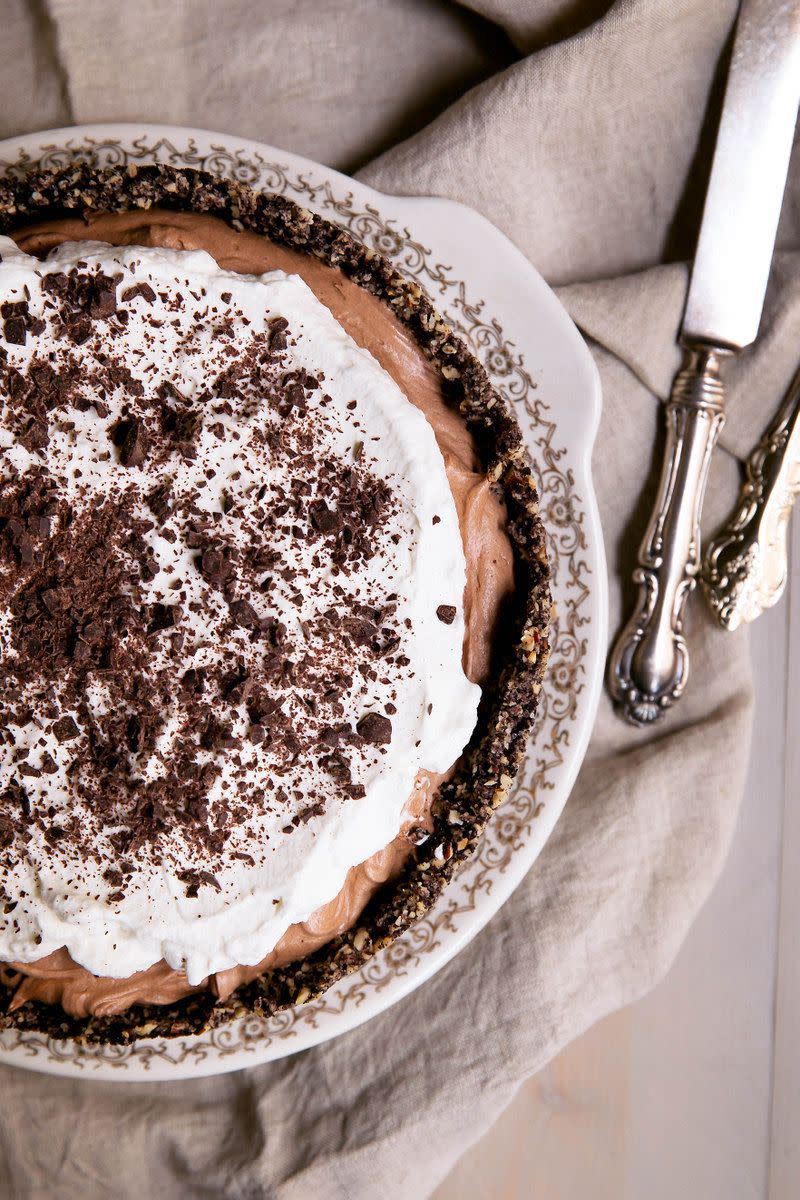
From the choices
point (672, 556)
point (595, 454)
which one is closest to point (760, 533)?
point (672, 556)

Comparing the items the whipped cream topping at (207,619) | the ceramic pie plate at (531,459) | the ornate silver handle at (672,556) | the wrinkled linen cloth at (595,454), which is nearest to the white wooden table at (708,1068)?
the wrinkled linen cloth at (595,454)

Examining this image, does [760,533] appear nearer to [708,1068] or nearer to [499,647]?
[499,647]

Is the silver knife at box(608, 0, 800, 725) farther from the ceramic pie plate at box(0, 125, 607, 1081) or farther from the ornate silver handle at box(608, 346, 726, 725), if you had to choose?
the ceramic pie plate at box(0, 125, 607, 1081)

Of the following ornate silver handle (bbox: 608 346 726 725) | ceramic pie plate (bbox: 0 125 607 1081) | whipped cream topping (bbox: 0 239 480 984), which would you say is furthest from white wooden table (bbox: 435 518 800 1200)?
Answer: whipped cream topping (bbox: 0 239 480 984)

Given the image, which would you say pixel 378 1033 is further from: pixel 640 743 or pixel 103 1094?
pixel 640 743

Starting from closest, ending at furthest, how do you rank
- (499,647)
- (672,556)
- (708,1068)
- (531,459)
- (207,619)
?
(207,619)
(499,647)
(531,459)
(672,556)
(708,1068)

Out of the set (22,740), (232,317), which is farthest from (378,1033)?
(232,317)

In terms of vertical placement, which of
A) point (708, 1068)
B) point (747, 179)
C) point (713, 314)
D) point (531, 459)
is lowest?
point (708, 1068)
